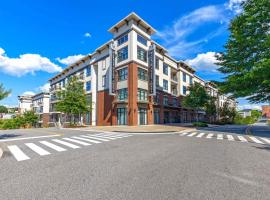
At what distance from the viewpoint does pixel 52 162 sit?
7.23 metres

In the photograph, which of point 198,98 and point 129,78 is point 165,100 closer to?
point 198,98

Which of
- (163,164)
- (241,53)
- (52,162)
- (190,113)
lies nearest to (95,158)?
(52,162)

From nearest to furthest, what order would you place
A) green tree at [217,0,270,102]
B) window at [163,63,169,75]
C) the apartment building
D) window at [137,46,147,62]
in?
green tree at [217,0,270,102] < the apartment building < window at [137,46,147,62] < window at [163,63,169,75]

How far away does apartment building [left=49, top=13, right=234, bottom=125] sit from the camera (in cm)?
3278

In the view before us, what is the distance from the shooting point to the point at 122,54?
35.1m

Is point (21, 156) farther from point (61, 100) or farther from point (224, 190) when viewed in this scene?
point (61, 100)

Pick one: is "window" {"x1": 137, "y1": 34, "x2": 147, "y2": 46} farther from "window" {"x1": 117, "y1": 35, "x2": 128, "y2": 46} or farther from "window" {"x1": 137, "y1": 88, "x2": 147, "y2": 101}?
"window" {"x1": 137, "y1": 88, "x2": 147, "y2": 101}

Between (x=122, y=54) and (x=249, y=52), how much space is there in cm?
2136

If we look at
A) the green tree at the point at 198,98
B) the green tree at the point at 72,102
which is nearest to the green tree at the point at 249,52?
the green tree at the point at 198,98

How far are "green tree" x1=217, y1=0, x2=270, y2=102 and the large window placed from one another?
56.5ft

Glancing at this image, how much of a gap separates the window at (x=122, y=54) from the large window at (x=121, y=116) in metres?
9.91

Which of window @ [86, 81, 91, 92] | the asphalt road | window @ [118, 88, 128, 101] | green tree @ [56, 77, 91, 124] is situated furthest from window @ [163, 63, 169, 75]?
the asphalt road

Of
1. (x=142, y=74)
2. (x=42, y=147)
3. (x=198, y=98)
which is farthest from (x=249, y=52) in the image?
(x=42, y=147)

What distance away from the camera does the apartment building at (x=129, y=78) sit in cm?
3278
